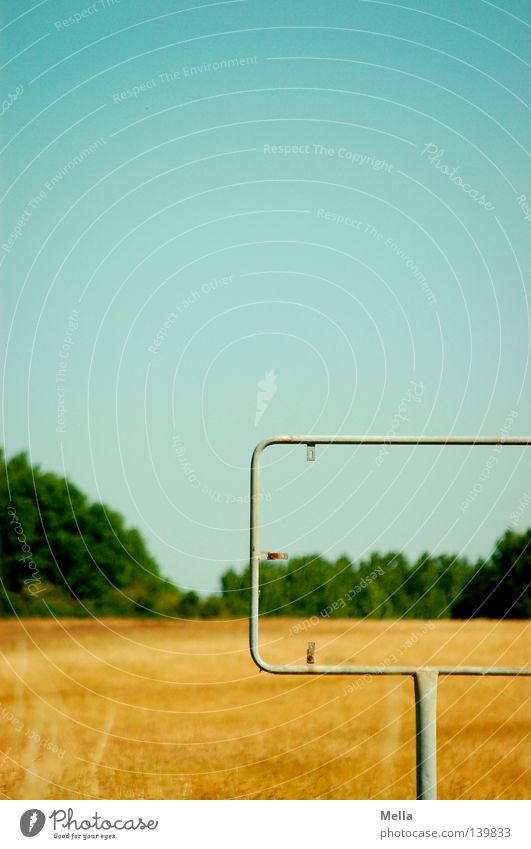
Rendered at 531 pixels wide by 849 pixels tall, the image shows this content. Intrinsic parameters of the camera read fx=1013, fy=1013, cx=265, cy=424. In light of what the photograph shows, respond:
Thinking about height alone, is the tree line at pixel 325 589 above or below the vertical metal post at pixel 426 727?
above

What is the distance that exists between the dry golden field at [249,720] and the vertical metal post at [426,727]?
1.10 m

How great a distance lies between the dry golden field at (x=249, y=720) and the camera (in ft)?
22.2

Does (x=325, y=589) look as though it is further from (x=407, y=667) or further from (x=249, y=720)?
(x=407, y=667)

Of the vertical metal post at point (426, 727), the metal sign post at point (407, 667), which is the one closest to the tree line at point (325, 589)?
the metal sign post at point (407, 667)

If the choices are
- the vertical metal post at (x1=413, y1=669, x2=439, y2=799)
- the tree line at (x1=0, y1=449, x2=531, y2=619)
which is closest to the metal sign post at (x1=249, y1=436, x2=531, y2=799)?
the vertical metal post at (x1=413, y1=669, x2=439, y2=799)

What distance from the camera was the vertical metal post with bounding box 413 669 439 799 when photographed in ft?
16.0

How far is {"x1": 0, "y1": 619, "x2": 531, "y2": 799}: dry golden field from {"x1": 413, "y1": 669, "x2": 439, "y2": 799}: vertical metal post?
1.10 m

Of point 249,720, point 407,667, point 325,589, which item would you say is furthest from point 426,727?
point 249,720

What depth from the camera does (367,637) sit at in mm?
10164

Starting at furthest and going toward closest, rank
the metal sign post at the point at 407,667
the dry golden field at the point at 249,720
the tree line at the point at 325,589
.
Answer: the tree line at the point at 325,589 < the dry golden field at the point at 249,720 < the metal sign post at the point at 407,667

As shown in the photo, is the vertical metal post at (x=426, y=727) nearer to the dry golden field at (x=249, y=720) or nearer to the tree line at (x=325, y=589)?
the dry golden field at (x=249, y=720)
